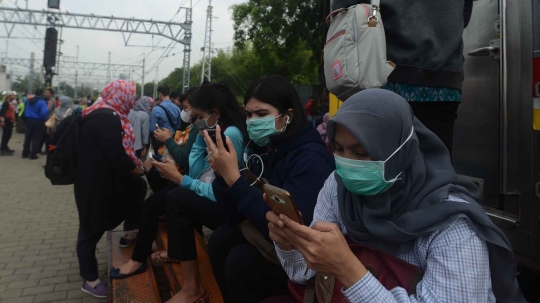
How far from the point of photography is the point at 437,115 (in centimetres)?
211

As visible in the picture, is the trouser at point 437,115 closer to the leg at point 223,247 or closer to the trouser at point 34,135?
the leg at point 223,247

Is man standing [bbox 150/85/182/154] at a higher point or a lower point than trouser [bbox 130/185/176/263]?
higher

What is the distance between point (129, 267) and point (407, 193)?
2.57 meters

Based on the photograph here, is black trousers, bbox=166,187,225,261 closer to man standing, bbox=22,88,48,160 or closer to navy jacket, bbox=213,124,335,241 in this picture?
navy jacket, bbox=213,124,335,241

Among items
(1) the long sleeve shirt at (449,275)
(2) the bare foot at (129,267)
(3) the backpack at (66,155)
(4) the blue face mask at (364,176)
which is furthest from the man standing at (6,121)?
(1) the long sleeve shirt at (449,275)

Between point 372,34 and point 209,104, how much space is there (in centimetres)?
161

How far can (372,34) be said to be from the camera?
1.76m

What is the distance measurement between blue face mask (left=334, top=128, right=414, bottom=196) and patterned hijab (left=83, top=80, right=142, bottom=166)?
257 centimetres

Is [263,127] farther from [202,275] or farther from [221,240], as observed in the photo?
[202,275]

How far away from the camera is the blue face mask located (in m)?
1.34

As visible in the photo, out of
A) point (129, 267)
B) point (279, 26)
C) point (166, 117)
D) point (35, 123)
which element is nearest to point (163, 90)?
point (166, 117)

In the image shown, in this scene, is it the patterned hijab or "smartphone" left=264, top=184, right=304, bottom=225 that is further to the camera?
the patterned hijab

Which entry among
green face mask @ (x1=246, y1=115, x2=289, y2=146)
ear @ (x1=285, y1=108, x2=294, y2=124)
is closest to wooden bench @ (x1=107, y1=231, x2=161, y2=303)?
green face mask @ (x1=246, y1=115, x2=289, y2=146)

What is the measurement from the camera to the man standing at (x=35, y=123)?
10.8 m
